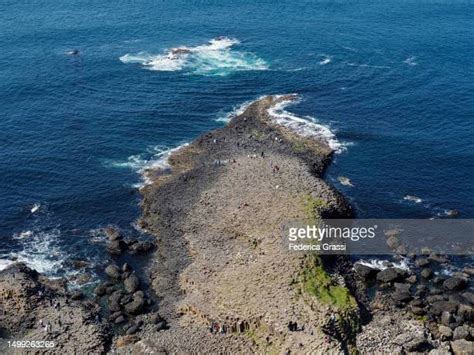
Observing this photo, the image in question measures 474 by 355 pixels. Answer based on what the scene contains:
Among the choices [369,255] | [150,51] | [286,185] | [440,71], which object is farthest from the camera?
[150,51]

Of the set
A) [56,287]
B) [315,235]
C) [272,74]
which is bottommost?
[56,287]

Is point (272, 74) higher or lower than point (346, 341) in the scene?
higher

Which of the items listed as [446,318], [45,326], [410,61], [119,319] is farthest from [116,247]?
[410,61]

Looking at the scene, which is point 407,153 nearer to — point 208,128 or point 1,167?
point 208,128

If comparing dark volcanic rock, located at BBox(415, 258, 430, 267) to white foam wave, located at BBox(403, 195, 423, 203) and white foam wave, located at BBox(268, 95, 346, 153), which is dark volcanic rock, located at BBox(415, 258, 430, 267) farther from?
Result: white foam wave, located at BBox(268, 95, 346, 153)

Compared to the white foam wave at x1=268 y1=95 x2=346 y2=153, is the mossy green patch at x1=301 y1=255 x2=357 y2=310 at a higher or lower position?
lower

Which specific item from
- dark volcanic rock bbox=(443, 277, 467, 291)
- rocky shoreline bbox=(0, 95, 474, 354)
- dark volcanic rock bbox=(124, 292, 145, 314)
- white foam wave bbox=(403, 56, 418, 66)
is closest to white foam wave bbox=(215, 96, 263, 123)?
rocky shoreline bbox=(0, 95, 474, 354)

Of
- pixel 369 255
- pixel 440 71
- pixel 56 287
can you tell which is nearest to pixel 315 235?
pixel 369 255
